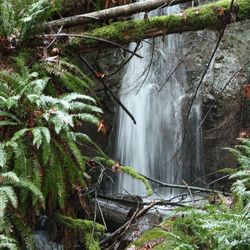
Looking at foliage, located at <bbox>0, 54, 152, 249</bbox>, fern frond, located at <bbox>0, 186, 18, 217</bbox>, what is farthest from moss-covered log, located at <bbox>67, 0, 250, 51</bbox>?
fern frond, located at <bbox>0, 186, 18, 217</bbox>

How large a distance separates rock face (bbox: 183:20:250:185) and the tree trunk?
4.46 m

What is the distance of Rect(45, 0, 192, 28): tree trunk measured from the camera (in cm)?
591

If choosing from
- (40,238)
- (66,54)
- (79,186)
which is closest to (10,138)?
(79,186)

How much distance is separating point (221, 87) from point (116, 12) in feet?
17.6

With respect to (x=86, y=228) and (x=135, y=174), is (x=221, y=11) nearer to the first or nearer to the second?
(x=135, y=174)

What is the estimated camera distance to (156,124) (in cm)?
1086

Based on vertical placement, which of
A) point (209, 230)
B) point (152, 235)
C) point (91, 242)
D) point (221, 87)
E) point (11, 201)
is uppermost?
point (221, 87)

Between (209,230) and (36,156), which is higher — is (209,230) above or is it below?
below

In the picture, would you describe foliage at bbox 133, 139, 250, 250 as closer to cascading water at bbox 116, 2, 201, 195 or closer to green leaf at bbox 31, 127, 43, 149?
green leaf at bbox 31, 127, 43, 149

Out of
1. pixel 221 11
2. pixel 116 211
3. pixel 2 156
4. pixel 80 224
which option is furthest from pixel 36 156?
pixel 221 11

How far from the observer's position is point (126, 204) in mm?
6957

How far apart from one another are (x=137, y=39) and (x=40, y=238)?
3.05 metres

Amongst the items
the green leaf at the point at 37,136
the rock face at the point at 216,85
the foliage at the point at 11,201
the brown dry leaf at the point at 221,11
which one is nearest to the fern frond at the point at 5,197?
the foliage at the point at 11,201

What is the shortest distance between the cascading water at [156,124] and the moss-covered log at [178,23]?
3.95m
